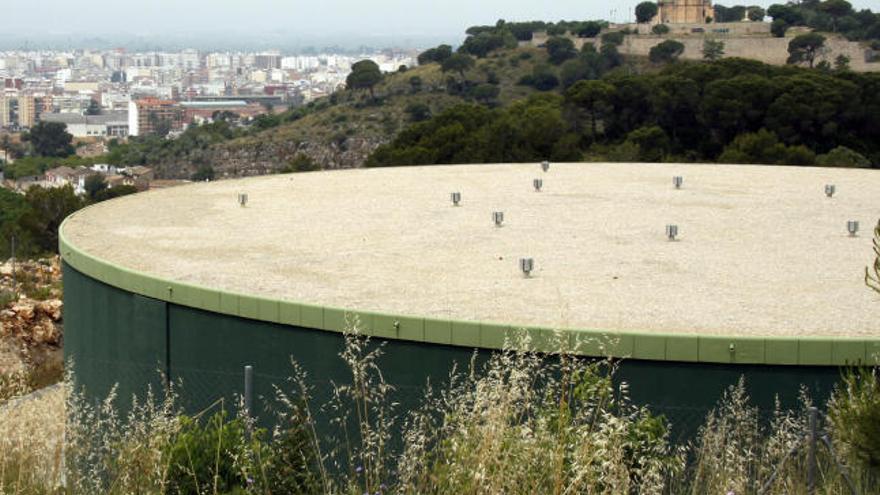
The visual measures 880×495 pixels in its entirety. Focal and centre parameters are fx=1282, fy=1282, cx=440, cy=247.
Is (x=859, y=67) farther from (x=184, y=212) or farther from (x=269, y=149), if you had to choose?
(x=184, y=212)

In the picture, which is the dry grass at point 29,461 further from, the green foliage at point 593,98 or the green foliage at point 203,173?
the green foliage at point 203,173

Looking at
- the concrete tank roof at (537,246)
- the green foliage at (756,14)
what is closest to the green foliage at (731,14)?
the green foliage at (756,14)

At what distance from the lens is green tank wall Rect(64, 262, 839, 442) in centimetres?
857

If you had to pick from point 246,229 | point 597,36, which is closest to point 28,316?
point 246,229

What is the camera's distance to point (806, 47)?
261 feet

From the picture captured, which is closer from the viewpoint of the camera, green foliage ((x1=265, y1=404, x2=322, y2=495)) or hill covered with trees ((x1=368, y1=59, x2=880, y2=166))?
green foliage ((x1=265, y1=404, x2=322, y2=495))

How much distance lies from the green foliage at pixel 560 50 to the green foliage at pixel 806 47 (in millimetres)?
13928

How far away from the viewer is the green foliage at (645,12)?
106 meters

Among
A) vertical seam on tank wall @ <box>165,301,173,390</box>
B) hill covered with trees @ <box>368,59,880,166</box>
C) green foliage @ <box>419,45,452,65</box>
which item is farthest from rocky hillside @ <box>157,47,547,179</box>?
vertical seam on tank wall @ <box>165,301,173,390</box>

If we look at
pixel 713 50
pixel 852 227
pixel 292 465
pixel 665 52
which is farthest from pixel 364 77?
pixel 292 465

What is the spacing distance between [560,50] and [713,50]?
9.88 metres

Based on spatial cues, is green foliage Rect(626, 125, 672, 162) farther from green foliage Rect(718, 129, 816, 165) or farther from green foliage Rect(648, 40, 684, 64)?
green foliage Rect(648, 40, 684, 64)

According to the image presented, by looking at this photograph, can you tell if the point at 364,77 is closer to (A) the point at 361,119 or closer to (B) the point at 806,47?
(A) the point at 361,119

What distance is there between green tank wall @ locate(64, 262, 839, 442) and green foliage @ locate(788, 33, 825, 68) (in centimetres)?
7265
